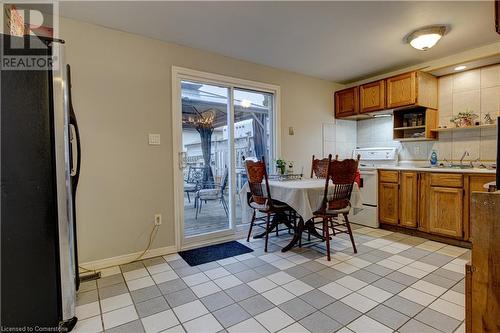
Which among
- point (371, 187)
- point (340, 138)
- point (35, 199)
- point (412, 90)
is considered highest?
point (412, 90)

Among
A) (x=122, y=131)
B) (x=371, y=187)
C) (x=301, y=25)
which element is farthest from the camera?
(x=371, y=187)

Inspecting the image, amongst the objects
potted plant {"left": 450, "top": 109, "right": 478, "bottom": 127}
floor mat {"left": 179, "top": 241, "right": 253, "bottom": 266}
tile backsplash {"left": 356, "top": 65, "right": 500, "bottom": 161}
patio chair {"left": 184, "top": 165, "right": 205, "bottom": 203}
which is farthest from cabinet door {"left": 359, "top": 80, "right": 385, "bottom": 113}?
floor mat {"left": 179, "top": 241, "right": 253, "bottom": 266}

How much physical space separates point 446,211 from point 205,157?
9.96 ft

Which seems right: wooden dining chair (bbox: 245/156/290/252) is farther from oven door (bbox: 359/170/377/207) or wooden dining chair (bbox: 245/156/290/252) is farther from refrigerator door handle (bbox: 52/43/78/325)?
refrigerator door handle (bbox: 52/43/78/325)

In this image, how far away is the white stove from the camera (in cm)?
387

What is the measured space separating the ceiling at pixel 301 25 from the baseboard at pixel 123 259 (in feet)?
7.58

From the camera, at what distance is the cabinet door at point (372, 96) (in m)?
3.86

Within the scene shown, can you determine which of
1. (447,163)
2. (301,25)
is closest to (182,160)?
(301,25)

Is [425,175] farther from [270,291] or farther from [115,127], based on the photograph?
[115,127]

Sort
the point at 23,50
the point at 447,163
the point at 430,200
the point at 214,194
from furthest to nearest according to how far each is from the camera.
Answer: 1. the point at 447,163
2. the point at 214,194
3. the point at 430,200
4. the point at 23,50

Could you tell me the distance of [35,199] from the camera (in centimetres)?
149

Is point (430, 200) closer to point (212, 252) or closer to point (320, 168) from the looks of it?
point (320, 168)

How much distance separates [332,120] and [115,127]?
11.1 ft

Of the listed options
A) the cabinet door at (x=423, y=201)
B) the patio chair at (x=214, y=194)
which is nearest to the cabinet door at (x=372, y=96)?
the cabinet door at (x=423, y=201)
